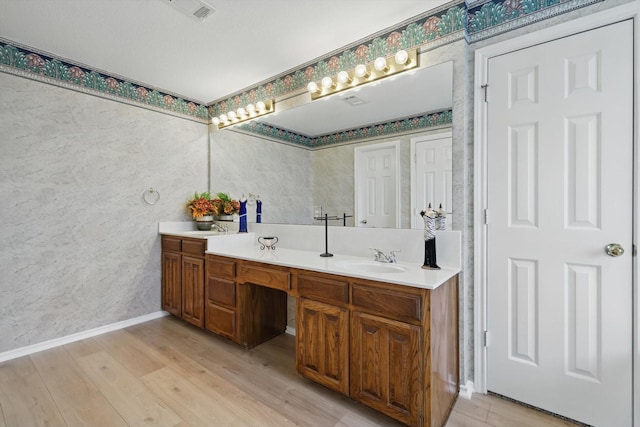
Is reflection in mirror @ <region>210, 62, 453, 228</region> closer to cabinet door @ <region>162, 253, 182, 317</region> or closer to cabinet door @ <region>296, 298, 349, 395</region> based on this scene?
cabinet door @ <region>296, 298, 349, 395</region>

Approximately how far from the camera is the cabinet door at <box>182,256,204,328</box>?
2744 mm

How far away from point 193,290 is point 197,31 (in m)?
2.16

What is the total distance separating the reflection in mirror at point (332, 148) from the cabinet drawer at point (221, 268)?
25.8 inches

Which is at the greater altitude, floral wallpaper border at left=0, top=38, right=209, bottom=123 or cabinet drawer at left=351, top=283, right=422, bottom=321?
floral wallpaper border at left=0, top=38, right=209, bottom=123

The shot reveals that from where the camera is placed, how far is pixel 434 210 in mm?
1918

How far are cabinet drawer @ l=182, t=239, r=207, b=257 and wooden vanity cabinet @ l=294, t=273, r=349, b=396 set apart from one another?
3.91 feet

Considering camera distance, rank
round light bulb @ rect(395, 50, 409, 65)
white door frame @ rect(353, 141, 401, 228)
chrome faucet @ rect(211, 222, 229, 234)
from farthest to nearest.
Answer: chrome faucet @ rect(211, 222, 229, 234), white door frame @ rect(353, 141, 401, 228), round light bulb @ rect(395, 50, 409, 65)

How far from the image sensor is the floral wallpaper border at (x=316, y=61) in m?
1.76

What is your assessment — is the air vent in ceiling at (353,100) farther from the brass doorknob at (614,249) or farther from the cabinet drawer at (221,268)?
the brass doorknob at (614,249)

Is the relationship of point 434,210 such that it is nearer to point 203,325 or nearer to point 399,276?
point 399,276

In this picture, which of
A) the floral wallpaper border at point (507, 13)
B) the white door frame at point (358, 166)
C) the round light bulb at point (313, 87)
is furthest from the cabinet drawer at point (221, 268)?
the floral wallpaper border at point (507, 13)

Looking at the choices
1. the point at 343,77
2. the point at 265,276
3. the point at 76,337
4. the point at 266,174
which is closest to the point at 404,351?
the point at 265,276

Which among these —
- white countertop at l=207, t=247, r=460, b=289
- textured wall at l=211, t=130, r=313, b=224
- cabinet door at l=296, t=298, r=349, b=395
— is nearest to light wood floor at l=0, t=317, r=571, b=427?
cabinet door at l=296, t=298, r=349, b=395

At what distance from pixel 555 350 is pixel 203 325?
2585mm
